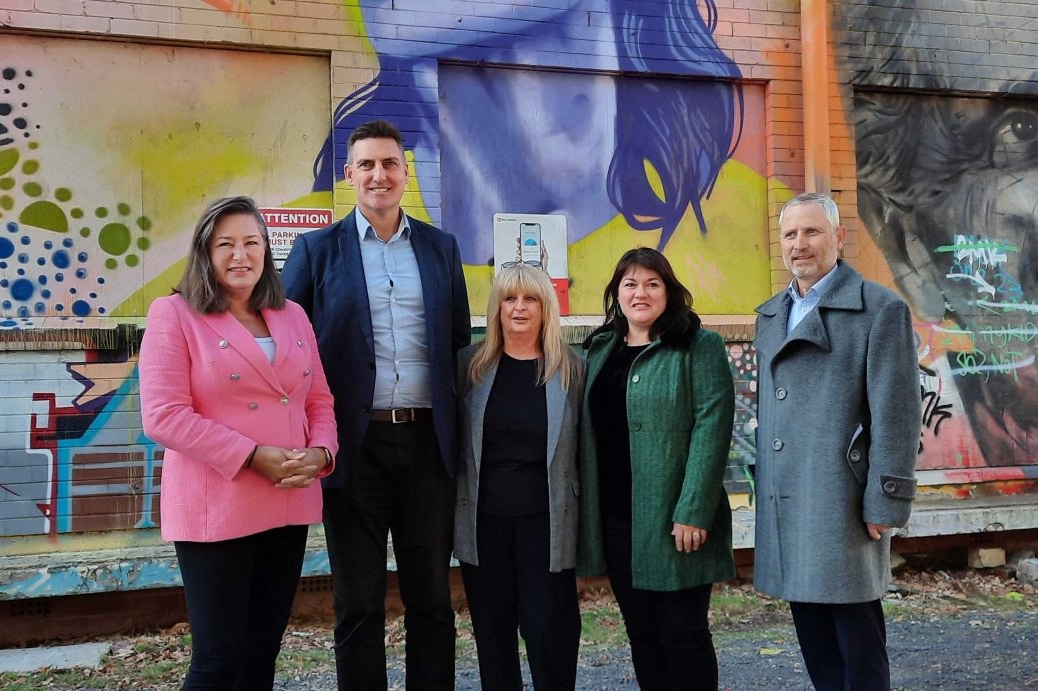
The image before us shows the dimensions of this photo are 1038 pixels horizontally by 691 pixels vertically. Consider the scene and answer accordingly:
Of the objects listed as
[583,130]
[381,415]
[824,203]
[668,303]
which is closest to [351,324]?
[381,415]

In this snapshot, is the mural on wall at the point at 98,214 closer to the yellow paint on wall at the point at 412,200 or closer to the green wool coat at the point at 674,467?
the yellow paint on wall at the point at 412,200

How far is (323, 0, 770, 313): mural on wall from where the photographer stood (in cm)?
590

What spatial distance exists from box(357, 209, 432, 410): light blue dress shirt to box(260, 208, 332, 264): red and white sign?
7.99 ft

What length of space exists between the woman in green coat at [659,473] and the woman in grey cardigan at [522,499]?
0.11 meters

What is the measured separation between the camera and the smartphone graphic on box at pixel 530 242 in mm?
6172

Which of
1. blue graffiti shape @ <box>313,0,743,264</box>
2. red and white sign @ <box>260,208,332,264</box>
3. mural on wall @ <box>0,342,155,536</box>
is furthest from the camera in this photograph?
blue graffiti shape @ <box>313,0,743,264</box>

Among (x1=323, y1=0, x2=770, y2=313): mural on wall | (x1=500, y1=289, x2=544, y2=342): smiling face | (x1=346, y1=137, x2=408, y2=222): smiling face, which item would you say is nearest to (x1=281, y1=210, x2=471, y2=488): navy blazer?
(x1=346, y1=137, x2=408, y2=222): smiling face

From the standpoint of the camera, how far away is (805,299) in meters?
3.12

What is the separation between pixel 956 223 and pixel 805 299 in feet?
15.2

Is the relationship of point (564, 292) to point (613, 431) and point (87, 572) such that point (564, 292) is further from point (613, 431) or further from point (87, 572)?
point (87, 572)

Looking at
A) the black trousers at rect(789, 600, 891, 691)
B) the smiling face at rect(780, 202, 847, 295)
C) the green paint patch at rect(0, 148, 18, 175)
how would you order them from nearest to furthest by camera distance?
the black trousers at rect(789, 600, 891, 691), the smiling face at rect(780, 202, 847, 295), the green paint patch at rect(0, 148, 18, 175)

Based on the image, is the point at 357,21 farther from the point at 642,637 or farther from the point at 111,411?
the point at 642,637

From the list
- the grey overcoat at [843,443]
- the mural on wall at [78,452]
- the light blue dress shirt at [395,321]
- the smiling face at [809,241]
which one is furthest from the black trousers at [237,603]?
the mural on wall at [78,452]

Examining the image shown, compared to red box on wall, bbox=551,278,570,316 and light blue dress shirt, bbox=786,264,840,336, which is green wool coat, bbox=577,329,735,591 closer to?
light blue dress shirt, bbox=786,264,840,336
